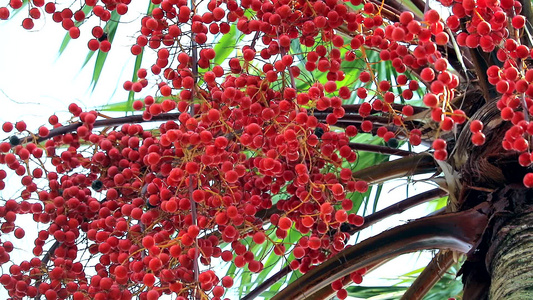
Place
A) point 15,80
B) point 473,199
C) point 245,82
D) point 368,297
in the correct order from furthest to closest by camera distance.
A: point 15,80 < point 368,297 < point 473,199 < point 245,82

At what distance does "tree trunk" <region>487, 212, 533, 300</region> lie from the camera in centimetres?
98

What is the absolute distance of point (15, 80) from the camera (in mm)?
3137

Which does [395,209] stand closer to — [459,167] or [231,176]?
[459,167]

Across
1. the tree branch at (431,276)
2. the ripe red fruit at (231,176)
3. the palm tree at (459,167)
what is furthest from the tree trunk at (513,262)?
the ripe red fruit at (231,176)

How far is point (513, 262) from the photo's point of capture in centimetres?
105

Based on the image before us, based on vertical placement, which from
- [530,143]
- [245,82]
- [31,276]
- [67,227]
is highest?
[530,143]

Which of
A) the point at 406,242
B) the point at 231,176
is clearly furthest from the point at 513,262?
the point at 231,176

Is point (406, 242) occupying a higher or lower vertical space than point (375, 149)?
lower

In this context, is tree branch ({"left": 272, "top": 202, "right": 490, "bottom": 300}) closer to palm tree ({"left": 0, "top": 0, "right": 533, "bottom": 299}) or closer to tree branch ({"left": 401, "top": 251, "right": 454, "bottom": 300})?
palm tree ({"left": 0, "top": 0, "right": 533, "bottom": 299})

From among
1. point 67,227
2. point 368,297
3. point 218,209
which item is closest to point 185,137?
point 218,209

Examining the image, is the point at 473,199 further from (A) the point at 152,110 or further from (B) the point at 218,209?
(A) the point at 152,110

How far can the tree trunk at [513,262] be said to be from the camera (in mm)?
980

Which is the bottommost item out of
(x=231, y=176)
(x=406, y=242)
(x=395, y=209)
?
(x=231, y=176)

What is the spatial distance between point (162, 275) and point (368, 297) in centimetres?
146
